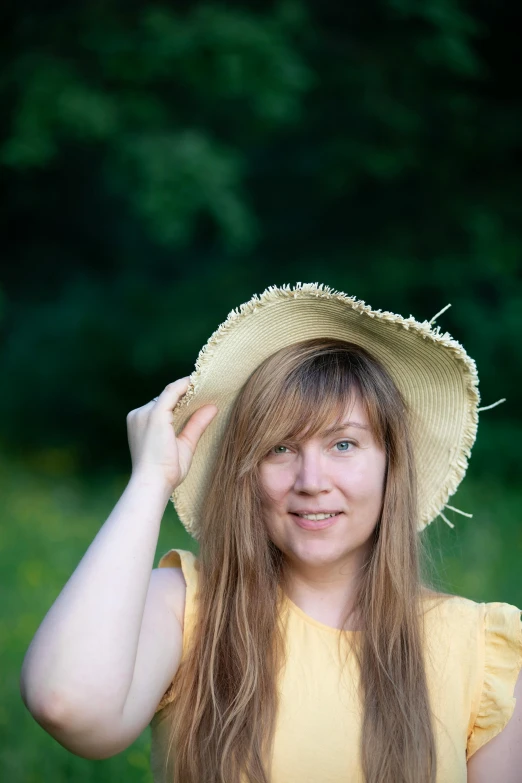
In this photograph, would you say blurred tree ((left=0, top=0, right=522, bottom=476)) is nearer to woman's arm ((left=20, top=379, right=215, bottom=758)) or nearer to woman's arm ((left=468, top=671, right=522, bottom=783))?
woman's arm ((left=20, top=379, right=215, bottom=758))

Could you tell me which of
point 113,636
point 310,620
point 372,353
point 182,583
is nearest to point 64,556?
point 182,583

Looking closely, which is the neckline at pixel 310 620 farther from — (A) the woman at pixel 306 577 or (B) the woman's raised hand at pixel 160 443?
(B) the woman's raised hand at pixel 160 443

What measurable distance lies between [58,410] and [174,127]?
8.83ft

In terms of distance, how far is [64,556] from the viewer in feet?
15.8

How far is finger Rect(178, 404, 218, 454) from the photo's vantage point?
216 cm

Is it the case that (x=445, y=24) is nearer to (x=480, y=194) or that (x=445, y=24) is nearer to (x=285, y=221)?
(x=480, y=194)

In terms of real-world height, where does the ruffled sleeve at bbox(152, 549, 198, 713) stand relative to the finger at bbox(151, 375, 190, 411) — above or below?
below

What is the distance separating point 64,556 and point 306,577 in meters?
2.87

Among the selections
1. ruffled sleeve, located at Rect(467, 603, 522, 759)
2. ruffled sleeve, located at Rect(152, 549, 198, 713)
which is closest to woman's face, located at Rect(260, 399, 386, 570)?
ruffled sleeve, located at Rect(152, 549, 198, 713)

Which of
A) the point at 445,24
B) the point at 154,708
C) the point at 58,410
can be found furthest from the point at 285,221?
the point at 154,708

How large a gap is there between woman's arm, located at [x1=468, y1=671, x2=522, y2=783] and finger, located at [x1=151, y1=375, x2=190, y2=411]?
978 mm

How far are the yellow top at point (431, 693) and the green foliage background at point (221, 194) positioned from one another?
357 centimetres

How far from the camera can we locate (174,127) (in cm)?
718

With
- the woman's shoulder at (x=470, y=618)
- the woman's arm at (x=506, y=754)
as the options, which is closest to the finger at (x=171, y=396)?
the woman's shoulder at (x=470, y=618)
